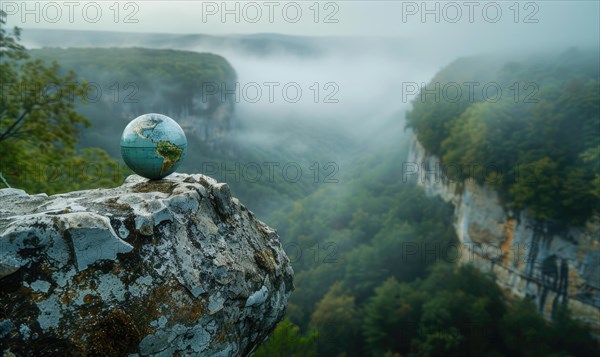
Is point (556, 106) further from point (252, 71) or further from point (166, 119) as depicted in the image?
point (252, 71)

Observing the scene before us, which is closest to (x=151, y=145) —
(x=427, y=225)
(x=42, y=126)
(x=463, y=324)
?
(x=42, y=126)

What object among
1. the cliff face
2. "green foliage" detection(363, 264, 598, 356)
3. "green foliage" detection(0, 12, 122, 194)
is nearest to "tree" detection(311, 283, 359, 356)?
"green foliage" detection(363, 264, 598, 356)

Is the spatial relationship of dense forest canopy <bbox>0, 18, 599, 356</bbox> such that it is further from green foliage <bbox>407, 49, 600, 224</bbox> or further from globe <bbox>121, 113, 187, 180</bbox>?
globe <bbox>121, 113, 187, 180</bbox>

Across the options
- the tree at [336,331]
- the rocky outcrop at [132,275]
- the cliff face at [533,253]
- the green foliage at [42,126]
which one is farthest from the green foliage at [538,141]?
the rocky outcrop at [132,275]

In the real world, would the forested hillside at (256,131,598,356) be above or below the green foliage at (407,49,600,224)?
below

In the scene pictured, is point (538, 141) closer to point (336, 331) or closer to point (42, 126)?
point (336, 331)

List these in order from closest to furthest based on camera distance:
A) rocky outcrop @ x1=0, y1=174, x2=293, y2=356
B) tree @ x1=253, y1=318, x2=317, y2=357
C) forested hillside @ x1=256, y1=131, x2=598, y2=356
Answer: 1. rocky outcrop @ x1=0, y1=174, x2=293, y2=356
2. tree @ x1=253, y1=318, x2=317, y2=357
3. forested hillside @ x1=256, y1=131, x2=598, y2=356
